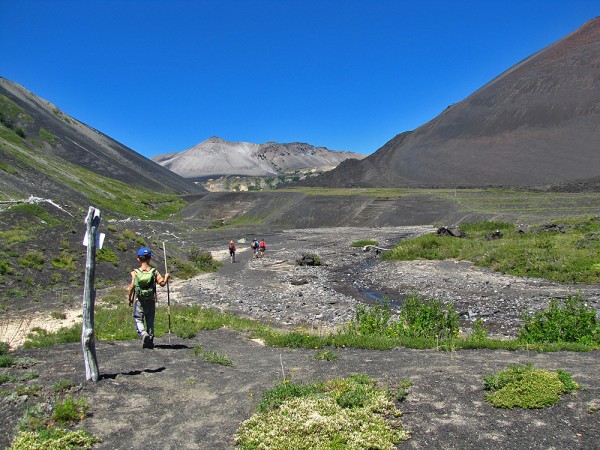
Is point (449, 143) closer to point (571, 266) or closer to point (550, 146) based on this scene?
point (550, 146)

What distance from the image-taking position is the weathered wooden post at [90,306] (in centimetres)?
806

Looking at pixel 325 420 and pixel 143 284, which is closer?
pixel 325 420

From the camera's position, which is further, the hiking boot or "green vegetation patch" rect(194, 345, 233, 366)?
the hiking boot

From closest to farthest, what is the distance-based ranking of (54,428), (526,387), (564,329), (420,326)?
(54,428) → (526,387) → (564,329) → (420,326)

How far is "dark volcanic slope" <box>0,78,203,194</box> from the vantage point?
125 m

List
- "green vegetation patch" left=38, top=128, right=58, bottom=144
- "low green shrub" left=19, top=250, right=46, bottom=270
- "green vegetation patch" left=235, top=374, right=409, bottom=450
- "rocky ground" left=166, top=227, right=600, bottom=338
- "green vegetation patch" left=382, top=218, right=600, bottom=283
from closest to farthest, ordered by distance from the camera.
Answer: "green vegetation patch" left=235, top=374, right=409, bottom=450
"rocky ground" left=166, top=227, right=600, bottom=338
"low green shrub" left=19, top=250, right=46, bottom=270
"green vegetation patch" left=382, top=218, right=600, bottom=283
"green vegetation patch" left=38, top=128, right=58, bottom=144

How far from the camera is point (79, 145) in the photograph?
135m

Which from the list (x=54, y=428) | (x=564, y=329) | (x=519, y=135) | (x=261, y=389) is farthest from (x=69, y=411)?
(x=519, y=135)

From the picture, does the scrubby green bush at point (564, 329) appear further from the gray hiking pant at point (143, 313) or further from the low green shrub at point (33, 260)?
the low green shrub at point (33, 260)

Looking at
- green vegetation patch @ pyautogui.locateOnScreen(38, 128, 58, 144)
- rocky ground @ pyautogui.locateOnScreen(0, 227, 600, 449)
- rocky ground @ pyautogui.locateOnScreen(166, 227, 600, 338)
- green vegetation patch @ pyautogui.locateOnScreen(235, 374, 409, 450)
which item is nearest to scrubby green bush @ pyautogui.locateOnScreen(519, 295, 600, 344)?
rocky ground @ pyautogui.locateOnScreen(0, 227, 600, 449)

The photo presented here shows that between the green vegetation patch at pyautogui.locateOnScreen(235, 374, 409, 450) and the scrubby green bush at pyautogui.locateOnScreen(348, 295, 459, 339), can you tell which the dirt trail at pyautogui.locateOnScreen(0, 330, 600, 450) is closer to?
the green vegetation patch at pyautogui.locateOnScreen(235, 374, 409, 450)

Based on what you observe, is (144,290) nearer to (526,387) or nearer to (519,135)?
(526,387)

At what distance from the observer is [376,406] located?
7039 millimetres

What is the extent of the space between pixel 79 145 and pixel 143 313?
142 metres
